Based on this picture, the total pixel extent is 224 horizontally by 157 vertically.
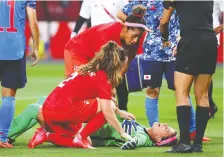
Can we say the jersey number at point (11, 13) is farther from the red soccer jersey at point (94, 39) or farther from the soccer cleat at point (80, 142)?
the soccer cleat at point (80, 142)

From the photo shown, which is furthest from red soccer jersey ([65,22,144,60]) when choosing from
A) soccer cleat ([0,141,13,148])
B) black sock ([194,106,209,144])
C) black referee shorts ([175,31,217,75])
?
soccer cleat ([0,141,13,148])

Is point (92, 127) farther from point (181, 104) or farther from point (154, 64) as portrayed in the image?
point (154, 64)

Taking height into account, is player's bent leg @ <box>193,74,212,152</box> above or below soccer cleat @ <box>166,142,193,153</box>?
above

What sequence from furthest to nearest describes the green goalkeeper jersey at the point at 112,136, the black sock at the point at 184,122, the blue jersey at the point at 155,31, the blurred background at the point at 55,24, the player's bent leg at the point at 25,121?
1. the blurred background at the point at 55,24
2. the blue jersey at the point at 155,31
3. the green goalkeeper jersey at the point at 112,136
4. the player's bent leg at the point at 25,121
5. the black sock at the point at 184,122

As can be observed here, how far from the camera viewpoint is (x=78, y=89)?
10086 millimetres

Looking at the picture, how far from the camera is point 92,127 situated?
10.0 m

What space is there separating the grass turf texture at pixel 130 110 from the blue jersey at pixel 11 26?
3.30 feet

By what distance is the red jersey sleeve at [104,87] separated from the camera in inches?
386

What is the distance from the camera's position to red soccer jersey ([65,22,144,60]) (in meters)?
10.4

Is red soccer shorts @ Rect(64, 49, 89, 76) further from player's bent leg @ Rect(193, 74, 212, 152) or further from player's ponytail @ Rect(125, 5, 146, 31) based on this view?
player's bent leg @ Rect(193, 74, 212, 152)

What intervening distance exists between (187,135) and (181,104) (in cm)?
32

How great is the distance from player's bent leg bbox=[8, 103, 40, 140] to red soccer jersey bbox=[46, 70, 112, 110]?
0.19 metres

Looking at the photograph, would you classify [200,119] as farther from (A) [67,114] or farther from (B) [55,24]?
(B) [55,24]

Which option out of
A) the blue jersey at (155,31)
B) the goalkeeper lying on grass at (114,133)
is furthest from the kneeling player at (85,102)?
the blue jersey at (155,31)
